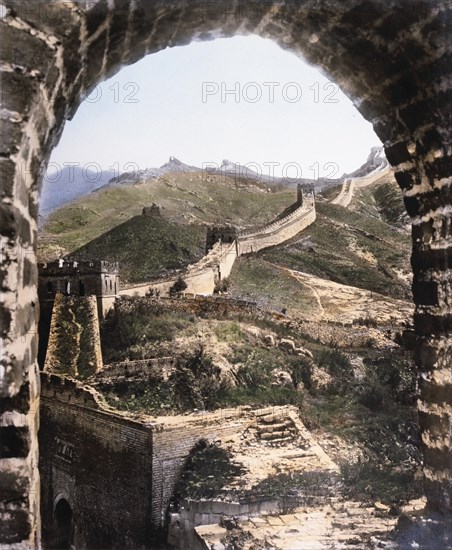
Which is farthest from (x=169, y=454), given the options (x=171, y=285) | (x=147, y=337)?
(x=171, y=285)

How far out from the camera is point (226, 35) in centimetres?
333

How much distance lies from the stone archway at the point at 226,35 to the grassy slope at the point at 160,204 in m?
6.09

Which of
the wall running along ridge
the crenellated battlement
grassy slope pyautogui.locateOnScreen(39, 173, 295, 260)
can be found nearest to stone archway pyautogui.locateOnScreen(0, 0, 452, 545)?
grassy slope pyautogui.locateOnScreen(39, 173, 295, 260)

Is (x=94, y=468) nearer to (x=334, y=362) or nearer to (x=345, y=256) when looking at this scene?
(x=334, y=362)

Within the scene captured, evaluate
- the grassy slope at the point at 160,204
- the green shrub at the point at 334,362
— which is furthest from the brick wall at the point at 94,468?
the green shrub at the point at 334,362

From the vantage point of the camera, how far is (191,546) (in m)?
7.63

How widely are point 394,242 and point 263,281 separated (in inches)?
137

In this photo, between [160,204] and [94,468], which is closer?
[94,468]

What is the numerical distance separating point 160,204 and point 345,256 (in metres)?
7.00

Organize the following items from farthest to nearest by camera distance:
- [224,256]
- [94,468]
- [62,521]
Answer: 1. [224,256]
2. [94,468]
3. [62,521]

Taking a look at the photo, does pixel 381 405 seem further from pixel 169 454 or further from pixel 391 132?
pixel 391 132

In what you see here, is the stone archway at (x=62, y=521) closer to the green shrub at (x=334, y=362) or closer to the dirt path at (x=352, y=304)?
the green shrub at (x=334, y=362)

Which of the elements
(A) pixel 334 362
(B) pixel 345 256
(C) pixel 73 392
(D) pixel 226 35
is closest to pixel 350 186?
(B) pixel 345 256

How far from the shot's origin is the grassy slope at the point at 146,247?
1068cm
